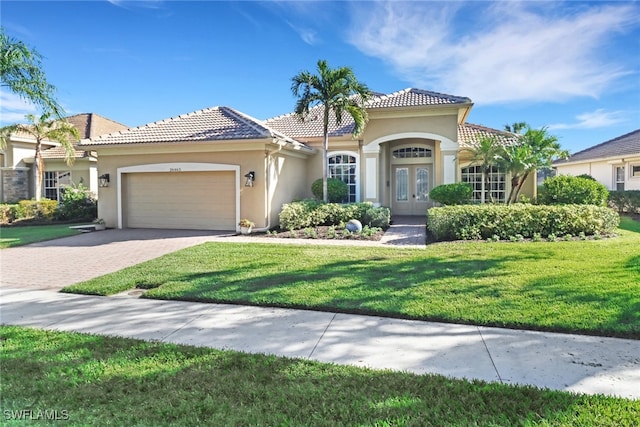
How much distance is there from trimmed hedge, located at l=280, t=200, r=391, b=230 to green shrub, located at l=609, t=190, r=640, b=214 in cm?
1310

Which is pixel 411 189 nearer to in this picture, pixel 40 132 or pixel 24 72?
pixel 24 72

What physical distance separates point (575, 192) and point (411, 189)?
7.02m

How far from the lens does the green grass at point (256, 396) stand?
2.88m

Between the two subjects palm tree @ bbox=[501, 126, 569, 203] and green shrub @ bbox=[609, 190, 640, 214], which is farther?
green shrub @ bbox=[609, 190, 640, 214]

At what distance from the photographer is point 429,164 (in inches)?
737

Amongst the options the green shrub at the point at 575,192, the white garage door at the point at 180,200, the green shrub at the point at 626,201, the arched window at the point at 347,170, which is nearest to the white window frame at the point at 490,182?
the green shrub at the point at 575,192

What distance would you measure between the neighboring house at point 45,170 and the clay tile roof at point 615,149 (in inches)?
1250

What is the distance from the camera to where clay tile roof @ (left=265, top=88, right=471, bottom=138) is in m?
16.6

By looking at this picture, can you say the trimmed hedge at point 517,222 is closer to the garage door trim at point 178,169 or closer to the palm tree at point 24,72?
the garage door trim at point 178,169

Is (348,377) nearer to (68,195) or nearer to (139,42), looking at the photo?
(139,42)

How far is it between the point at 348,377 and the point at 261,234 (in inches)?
410

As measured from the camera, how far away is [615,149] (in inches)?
955


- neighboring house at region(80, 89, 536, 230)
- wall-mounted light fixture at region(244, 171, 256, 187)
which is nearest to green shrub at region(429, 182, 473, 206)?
neighboring house at region(80, 89, 536, 230)

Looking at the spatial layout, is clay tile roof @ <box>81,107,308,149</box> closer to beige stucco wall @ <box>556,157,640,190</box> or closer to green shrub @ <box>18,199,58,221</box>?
green shrub @ <box>18,199,58,221</box>
